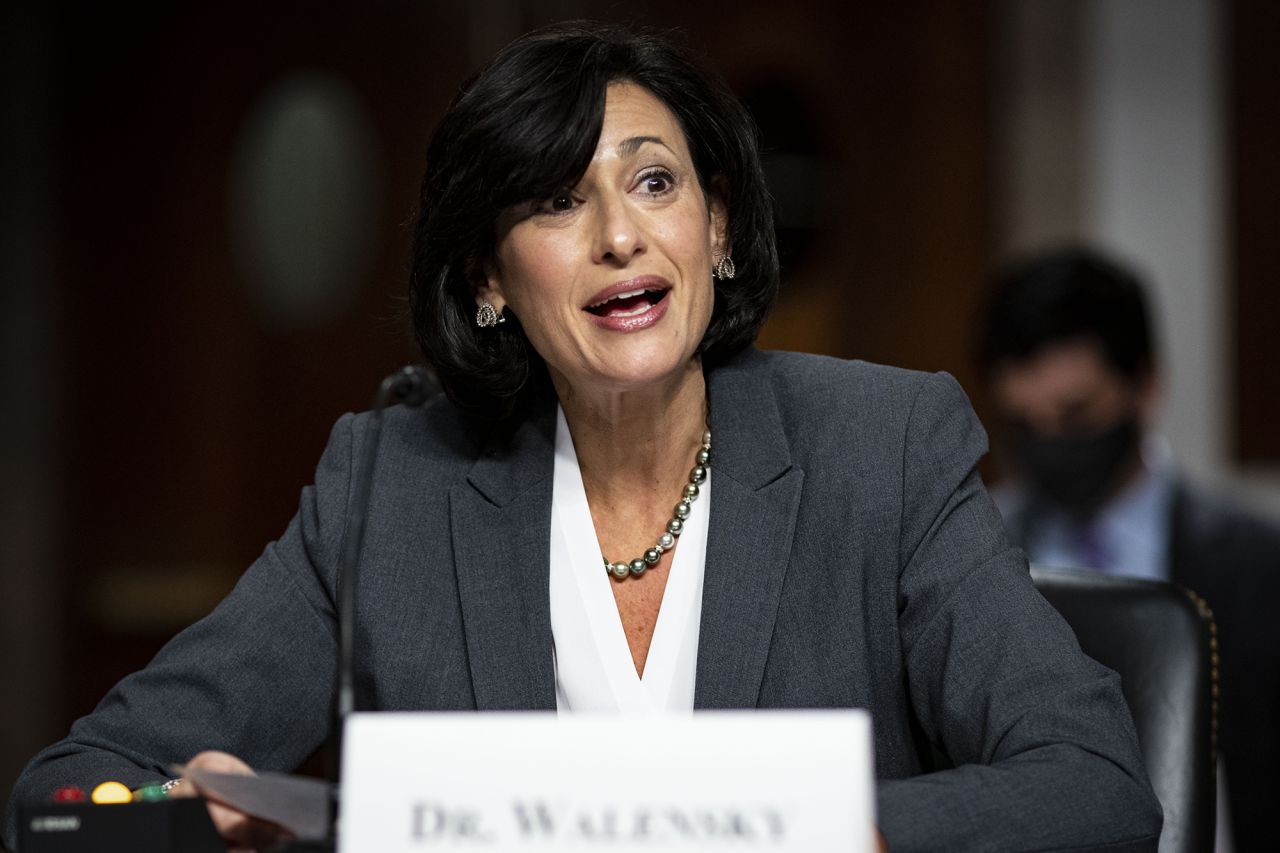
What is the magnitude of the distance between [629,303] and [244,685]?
63 cm

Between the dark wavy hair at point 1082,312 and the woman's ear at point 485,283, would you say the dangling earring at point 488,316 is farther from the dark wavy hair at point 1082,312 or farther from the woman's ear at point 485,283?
the dark wavy hair at point 1082,312

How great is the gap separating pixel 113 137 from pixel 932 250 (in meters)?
2.63

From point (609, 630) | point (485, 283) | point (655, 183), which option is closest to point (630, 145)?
point (655, 183)

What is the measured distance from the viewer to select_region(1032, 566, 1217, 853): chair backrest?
1624 millimetres

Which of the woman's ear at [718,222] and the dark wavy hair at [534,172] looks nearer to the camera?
the dark wavy hair at [534,172]

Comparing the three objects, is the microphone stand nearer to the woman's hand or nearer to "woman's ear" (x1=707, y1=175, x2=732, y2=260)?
the woman's hand

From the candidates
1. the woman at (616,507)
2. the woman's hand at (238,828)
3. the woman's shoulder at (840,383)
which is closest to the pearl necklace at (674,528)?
the woman at (616,507)

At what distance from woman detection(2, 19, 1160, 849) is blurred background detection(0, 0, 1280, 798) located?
2.72m

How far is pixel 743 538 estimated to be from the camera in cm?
170

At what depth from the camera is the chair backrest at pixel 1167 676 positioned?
63.9 inches

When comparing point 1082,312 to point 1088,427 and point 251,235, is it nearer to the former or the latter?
point 1088,427

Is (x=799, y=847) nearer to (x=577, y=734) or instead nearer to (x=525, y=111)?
(x=577, y=734)

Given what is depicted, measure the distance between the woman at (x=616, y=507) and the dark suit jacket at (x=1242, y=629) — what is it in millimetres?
1475

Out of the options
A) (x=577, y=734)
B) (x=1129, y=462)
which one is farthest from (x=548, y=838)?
(x=1129, y=462)
